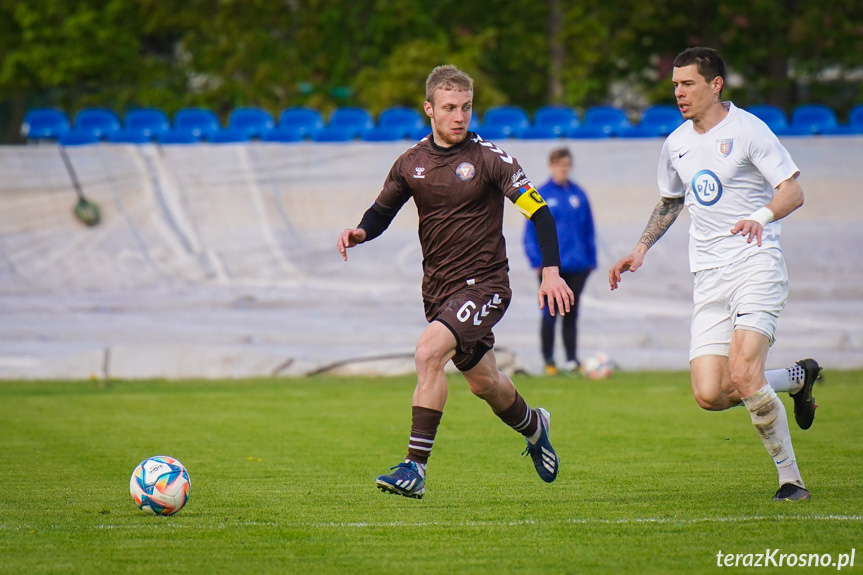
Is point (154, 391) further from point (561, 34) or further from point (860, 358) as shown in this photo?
point (561, 34)

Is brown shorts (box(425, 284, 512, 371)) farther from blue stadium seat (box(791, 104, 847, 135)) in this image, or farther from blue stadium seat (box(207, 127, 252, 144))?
blue stadium seat (box(791, 104, 847, 135))

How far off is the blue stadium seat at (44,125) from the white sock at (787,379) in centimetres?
1753

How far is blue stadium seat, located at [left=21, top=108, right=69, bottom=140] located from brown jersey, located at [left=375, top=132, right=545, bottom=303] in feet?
54.4

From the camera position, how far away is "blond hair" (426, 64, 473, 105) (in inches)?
238

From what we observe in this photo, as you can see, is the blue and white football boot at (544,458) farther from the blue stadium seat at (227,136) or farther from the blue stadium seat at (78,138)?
the blue stadium seat at (78,138)

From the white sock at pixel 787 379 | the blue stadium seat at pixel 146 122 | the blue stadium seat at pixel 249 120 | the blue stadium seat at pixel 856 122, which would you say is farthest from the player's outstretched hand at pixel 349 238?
the blue stadium seat at pixel 146 122

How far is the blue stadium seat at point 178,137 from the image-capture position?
70.9 ft

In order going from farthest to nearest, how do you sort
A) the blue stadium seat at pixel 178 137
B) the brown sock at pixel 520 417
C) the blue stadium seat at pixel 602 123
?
the blue stadium seat at pixel 178 137
the blue stadium seat at pixel 602 123
the brown sock at pixel 520 417

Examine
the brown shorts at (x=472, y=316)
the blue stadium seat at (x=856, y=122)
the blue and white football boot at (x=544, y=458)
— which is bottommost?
the blue stadium seat at (x=856, y=122)


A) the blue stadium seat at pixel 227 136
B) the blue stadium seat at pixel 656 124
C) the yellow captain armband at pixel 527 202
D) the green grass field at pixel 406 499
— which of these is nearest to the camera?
the green grass field at pixel 406 499

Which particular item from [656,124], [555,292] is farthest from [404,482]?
[656,124]

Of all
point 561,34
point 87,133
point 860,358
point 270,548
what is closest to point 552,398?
point 860,358

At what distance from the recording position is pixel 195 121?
73.4 ft

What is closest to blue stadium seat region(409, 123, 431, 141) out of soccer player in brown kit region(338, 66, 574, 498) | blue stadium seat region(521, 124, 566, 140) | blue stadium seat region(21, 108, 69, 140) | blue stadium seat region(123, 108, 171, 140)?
blue stadium seat region(521, 124, 566, 140)
